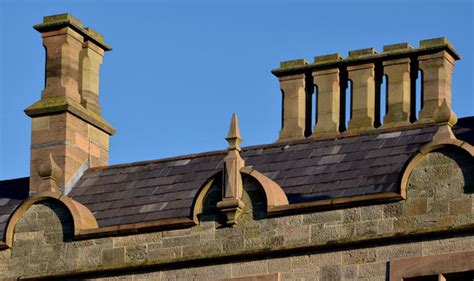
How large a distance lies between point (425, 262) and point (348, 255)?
1726mm

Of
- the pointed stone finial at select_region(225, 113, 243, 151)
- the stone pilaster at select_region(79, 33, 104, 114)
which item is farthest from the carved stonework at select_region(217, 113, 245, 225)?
the stone pilaster at select_region(79, 33, 104, 114)

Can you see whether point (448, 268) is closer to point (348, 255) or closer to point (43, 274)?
point (348, 255)

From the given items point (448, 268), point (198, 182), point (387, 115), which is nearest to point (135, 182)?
point (198, 182)

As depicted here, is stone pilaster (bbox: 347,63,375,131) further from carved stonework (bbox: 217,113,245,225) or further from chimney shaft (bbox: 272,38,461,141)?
carved stonework (bbox: 217,113,245,225)

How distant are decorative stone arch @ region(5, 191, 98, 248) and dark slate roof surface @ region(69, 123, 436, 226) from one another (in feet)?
1.74

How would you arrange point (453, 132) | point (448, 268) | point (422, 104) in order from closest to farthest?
point (448, 268) < point (453, 132) < point (422, 104)

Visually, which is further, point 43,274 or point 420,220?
point 43,274

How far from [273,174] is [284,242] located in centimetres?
288

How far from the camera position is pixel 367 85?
54344mm

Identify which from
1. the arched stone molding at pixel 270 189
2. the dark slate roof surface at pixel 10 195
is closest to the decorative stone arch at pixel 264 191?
the arched stone molding at pixel 270 189

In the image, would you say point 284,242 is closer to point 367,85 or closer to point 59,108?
point 367,85

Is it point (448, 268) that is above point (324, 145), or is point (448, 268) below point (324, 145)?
below

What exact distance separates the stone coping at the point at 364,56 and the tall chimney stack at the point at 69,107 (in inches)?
166

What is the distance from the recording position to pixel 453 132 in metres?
49.8
